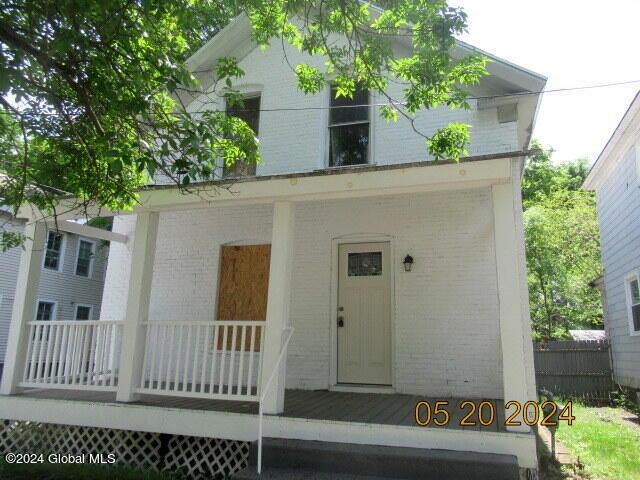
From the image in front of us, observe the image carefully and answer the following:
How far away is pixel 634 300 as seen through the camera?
1062cm

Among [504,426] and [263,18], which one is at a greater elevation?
[263,18]

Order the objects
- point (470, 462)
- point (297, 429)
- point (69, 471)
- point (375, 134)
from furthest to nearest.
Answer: point (375, 134)
point (69, 471)
point (297, 429)
point (470, 462)

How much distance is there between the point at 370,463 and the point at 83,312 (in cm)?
1807

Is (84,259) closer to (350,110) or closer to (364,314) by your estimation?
(350,110)

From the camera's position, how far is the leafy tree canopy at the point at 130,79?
4184 millimetres

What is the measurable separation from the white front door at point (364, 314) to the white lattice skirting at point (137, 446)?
2232 millimetres

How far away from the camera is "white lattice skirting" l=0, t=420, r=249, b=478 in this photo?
18.4ft

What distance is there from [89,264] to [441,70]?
18114mm

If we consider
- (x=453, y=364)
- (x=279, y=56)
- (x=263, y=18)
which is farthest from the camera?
(x=279, y=56)

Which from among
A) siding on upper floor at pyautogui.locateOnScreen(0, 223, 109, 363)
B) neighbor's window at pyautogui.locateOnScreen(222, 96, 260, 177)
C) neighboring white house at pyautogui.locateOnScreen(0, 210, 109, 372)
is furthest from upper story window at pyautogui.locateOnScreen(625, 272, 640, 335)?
siding on upper floor at pyautogui.locateOnScreen(0, 223, 109, 363)

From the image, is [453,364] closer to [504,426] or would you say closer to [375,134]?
[504,426]

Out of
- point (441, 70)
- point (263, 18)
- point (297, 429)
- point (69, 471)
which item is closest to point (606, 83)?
point (441, 70)

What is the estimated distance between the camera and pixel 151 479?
5.05m

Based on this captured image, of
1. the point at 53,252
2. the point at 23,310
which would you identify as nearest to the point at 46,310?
the point at 53,252
